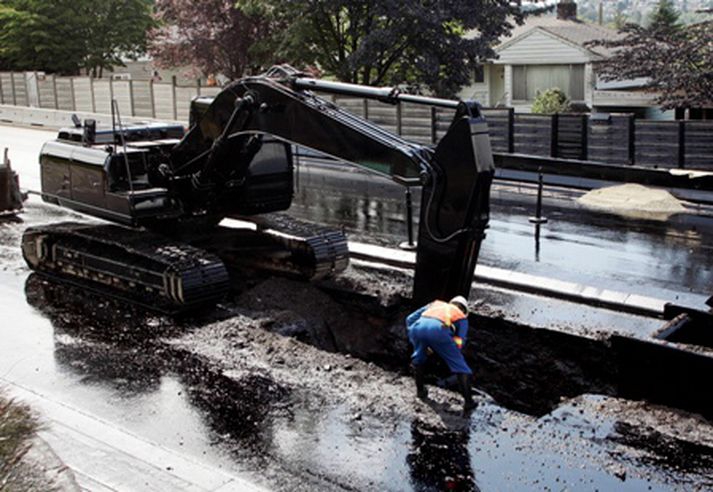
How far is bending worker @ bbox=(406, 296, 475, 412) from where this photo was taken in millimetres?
9180

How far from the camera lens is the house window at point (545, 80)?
39062 millimetres

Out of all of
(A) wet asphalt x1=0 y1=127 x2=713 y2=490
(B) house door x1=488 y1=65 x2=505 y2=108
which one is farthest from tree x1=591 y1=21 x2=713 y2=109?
(B) house door x1=488 y1=65 x2=505 y2=108

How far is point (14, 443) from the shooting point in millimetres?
6309

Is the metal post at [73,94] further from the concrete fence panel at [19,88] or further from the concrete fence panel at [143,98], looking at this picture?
the concrete fence panel at [143,98]

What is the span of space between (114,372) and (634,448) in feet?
18.5

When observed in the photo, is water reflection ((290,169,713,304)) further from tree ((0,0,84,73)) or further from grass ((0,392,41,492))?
tree ((0,0,84,73))

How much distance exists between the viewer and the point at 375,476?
806 cm

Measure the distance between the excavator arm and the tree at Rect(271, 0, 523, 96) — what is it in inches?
571

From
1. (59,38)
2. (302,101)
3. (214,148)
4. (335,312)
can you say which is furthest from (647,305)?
(59,38)

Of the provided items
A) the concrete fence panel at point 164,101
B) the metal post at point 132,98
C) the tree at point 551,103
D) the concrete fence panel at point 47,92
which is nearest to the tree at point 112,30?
the concrete fence panel at point 47,92

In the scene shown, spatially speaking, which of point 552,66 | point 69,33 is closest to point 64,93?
point 69,33

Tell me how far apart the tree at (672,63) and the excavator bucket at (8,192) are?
14.3 metres

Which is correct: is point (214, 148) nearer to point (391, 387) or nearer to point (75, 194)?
point (75, 194)

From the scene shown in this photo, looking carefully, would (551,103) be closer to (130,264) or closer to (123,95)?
(123,95)
